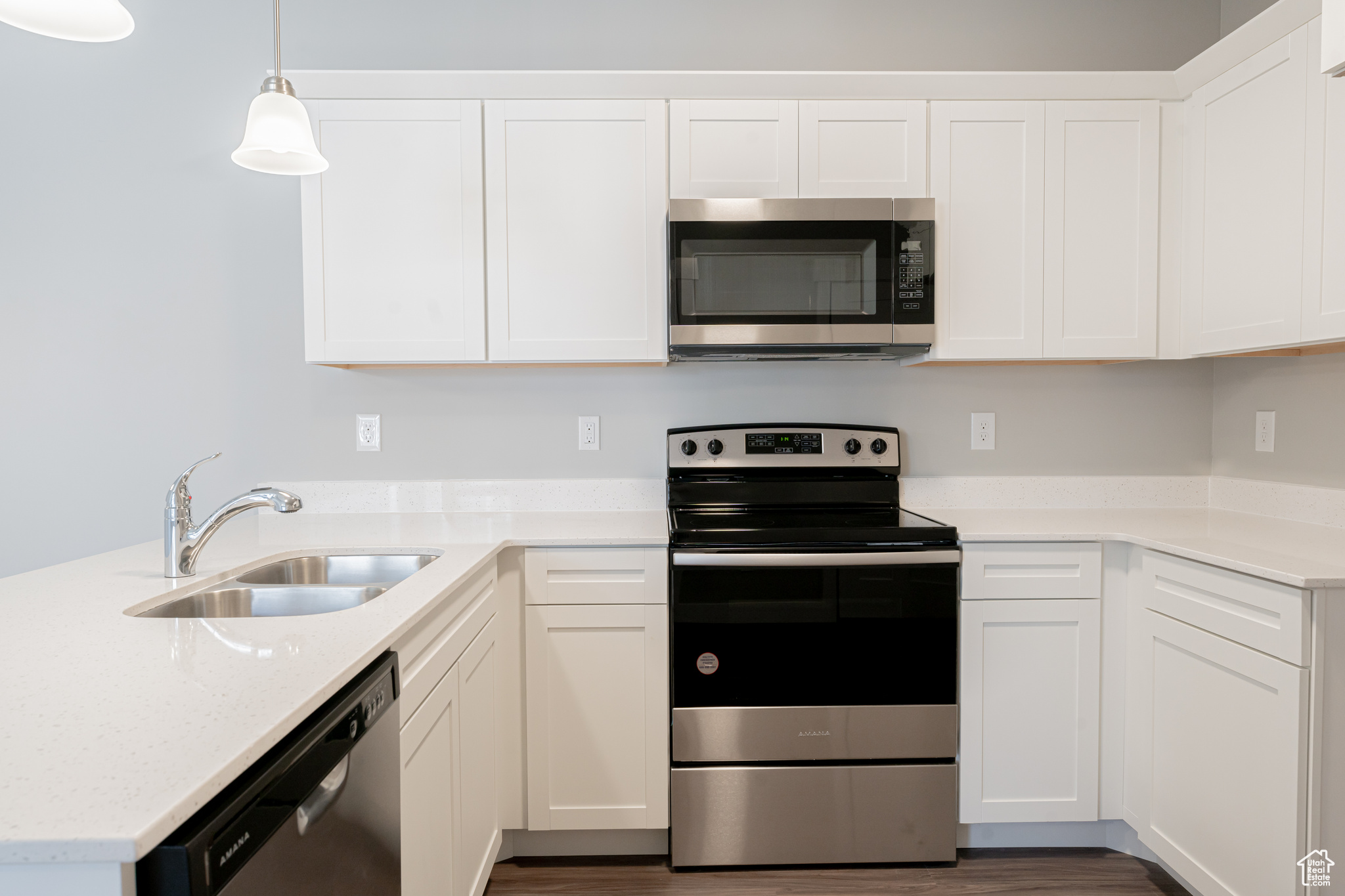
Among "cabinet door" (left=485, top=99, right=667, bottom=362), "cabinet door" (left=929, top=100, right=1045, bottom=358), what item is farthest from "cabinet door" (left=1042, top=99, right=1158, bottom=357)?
"cabinet door" (left=485, top=99, right=667, bottom=362)

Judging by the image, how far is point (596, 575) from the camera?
1904 mm

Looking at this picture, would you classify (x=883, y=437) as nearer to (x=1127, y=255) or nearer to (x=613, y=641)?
(x=1127, y=255)

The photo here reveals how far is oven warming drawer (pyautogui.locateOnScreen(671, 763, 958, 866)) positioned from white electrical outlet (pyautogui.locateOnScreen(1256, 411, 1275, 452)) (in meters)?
1.40

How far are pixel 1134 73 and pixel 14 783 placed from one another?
2.77 m

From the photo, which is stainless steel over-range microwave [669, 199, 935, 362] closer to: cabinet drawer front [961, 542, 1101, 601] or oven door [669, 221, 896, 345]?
oven door [669, 221, 896, 345]

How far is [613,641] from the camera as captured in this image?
1901 mm

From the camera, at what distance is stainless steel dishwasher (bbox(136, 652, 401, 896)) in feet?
1.99

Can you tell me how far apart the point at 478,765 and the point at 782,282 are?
1.47 metres

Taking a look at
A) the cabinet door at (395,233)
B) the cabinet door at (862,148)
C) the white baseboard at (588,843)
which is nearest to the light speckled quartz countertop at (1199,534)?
the cabinet door at (862,148)

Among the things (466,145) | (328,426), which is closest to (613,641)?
(328,426)

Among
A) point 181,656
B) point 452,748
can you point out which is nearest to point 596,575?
point 452,748

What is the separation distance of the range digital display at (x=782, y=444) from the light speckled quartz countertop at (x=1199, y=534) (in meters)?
0.43

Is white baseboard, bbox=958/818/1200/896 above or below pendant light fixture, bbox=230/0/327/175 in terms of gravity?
below

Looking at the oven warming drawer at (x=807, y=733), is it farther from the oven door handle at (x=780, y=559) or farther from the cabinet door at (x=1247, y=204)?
the cabinet door at (x=1247, y=204)
